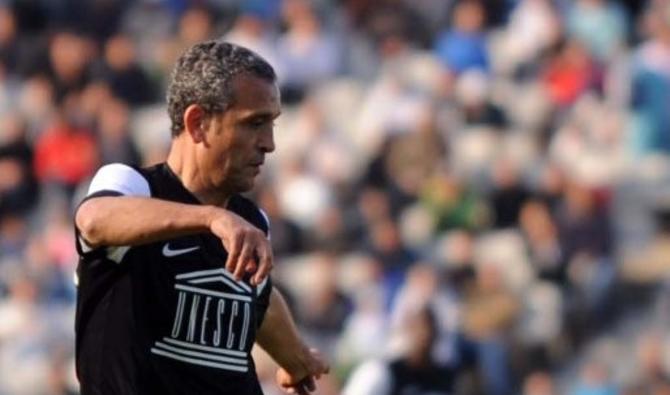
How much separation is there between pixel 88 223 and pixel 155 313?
1.46 feet

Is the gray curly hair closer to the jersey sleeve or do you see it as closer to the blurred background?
the jersey sleeve

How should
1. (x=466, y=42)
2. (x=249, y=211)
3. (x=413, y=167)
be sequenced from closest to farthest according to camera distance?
(x=249, y=211)
(x=413, y=167)
(x=466, y=42)

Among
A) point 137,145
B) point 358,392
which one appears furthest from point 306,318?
point 358,392

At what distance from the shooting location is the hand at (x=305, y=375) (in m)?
6.66

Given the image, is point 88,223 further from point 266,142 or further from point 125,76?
point 125,76

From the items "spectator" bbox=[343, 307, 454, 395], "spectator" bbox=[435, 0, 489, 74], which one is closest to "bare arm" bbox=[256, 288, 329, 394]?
"spectator" bbox=[343, 307, 454, 395]

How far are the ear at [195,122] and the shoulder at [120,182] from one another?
19 centimetres

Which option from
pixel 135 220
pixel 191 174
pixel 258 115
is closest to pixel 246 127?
pixel 258 115

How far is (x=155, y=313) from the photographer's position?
611 cm

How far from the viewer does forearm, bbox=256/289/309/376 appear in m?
6.60

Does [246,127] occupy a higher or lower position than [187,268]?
higher

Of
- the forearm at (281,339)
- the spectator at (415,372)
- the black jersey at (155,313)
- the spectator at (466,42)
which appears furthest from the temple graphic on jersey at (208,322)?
the spectator at (466,42)

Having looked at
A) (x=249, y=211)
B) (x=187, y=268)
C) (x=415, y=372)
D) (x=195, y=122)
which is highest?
(x=195, y=122)

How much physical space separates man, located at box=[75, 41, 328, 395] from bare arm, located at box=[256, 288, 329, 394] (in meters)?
0.31
